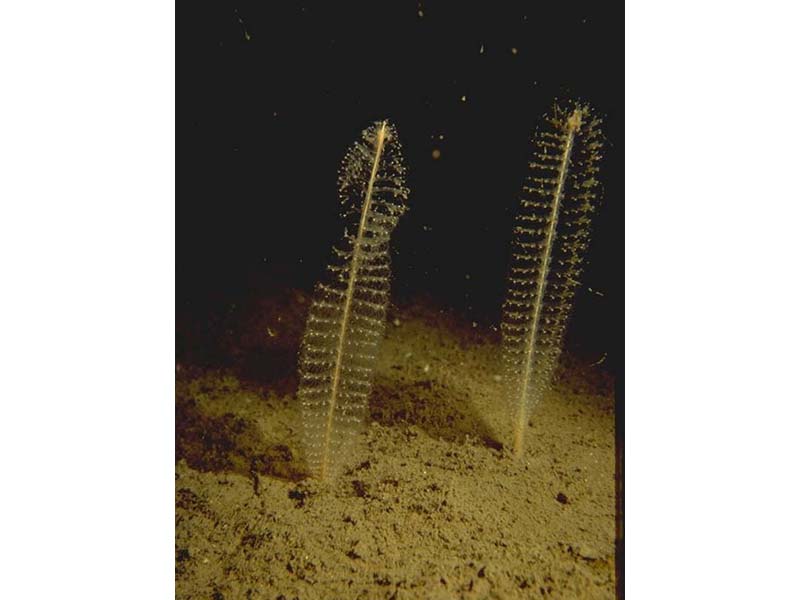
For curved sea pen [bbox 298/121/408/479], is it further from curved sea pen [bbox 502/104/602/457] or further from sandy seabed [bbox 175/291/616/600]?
curved sea pen [bbox 502/104/602/457]

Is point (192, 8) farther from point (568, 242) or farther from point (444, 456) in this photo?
point (444, 456)

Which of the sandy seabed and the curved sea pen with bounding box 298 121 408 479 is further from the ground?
the curved sea pen with bounding box 298 121 408 479

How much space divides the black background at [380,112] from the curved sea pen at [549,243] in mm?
74

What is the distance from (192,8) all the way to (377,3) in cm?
68

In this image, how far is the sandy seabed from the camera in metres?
1.76

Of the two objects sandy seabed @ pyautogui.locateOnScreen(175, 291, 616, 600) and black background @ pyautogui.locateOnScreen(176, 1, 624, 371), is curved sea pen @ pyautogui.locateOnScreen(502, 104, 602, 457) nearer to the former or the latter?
black background @ pyautogui.locateOnScreen(176, 1, 624, 371)

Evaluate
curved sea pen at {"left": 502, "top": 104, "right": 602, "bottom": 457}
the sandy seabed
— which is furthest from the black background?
the sandy seabed

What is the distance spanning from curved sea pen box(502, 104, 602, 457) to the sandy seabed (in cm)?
25

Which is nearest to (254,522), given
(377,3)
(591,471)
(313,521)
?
(313,521)

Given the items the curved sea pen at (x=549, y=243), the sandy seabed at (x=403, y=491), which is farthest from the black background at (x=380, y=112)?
the sandy seabed at (x=403, y=491)

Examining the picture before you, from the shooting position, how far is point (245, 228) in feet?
9.16

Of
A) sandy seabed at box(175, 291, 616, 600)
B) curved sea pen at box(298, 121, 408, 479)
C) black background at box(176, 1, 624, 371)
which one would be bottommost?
sandy seabed at box(175, 291, 616, 600)

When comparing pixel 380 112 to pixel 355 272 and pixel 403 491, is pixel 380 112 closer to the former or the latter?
pixel 355 272

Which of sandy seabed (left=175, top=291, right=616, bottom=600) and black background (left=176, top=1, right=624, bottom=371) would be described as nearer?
sandy seabed (left=175, top=291, right=616, bottom=600)
